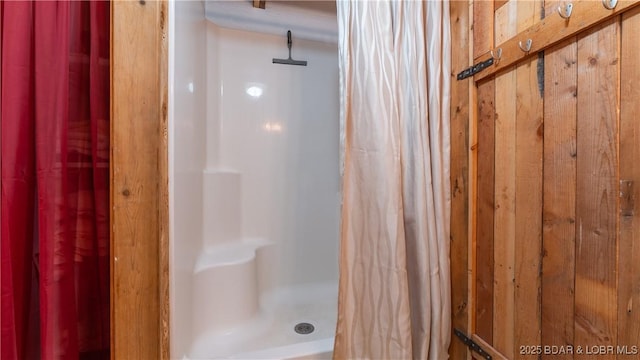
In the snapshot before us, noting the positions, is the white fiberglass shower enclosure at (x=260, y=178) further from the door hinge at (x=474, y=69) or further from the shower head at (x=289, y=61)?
the door hinge at (x=474, y=69)

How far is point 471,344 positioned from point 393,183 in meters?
0.67

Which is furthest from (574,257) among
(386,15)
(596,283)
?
(386,15)

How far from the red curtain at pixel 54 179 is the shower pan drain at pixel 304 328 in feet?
3.06

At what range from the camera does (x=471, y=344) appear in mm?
1049

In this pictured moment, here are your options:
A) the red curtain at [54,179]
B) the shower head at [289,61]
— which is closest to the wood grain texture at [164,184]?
the red curtain at [54,179]

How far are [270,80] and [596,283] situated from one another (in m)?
1.79

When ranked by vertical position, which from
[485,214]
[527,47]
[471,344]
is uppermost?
[527,47]

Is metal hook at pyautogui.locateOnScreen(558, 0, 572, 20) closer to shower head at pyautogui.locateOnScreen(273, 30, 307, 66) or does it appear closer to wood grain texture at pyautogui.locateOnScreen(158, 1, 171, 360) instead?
wood grain texture at pyautogui.locateOnScreen(158, 1, 171, 360)

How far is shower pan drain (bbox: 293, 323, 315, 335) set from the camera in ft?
5.24

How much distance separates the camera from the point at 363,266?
1085 mm

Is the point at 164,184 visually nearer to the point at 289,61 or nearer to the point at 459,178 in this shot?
the point at 459,178

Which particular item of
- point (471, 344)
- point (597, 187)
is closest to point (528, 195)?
point (597, 187)

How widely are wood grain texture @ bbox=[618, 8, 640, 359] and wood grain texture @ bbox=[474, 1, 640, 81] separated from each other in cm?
4

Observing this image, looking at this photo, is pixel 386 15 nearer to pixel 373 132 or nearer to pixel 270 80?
pixel 373 132
